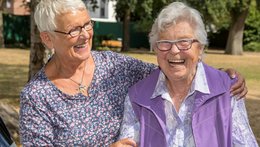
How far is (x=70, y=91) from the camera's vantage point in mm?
2879

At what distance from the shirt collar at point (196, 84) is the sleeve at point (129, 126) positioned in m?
0.16

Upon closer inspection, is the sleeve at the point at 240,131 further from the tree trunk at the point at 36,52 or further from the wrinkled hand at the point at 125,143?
the tree trunk at the point at 36,52

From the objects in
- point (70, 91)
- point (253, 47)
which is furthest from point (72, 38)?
point (253, 47)

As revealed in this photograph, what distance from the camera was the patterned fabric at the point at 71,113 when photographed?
2.78 meters

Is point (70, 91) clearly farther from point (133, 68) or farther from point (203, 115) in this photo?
point (203, 115)

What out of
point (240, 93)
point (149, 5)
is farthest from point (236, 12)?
point (240, 93)

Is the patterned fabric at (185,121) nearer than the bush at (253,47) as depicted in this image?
Yes

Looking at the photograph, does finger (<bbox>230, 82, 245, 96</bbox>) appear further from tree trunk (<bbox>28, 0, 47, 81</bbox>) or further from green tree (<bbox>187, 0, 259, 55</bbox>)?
green tree (<bbox>187, 0, 259, 55</bbox>)

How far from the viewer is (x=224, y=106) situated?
9.04 ft

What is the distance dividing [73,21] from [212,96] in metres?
0.84

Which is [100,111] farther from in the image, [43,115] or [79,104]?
[43,115]

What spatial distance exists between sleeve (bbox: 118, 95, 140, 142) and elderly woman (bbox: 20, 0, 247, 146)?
0.05 metres

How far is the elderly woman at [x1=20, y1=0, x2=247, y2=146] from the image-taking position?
275 cm

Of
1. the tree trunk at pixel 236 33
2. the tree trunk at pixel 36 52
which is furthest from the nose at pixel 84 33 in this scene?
the tree trunk at pixel 236 33
